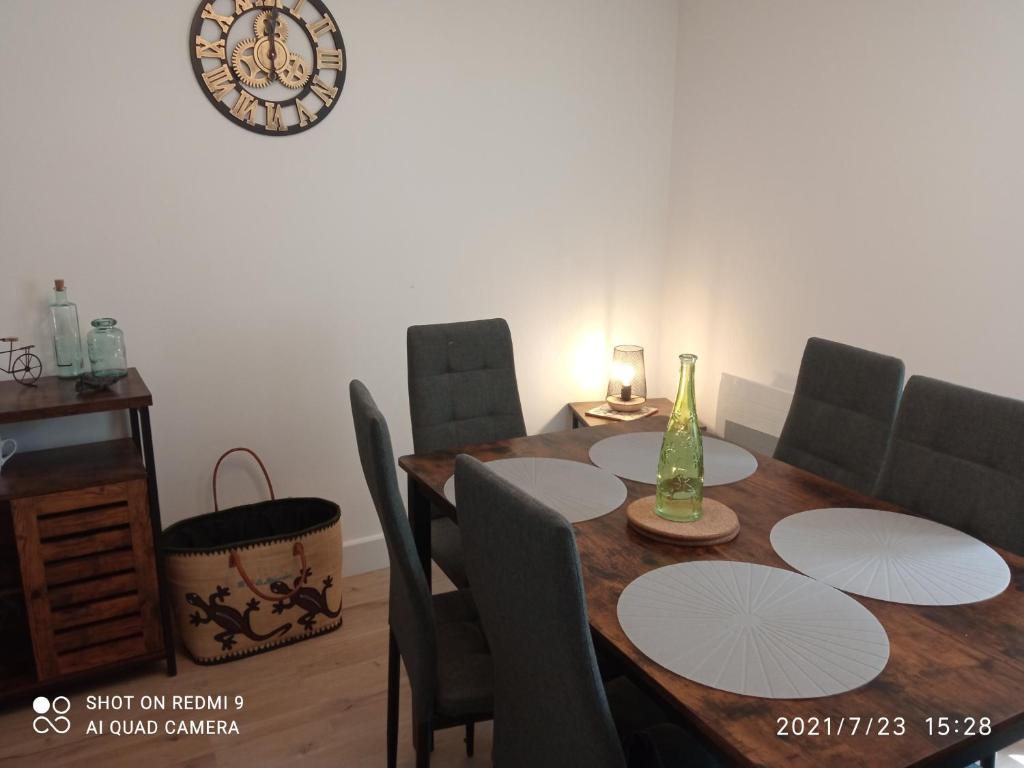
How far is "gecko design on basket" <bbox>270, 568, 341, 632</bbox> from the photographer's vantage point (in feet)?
8.63

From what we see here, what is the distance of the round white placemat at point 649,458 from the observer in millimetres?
2072

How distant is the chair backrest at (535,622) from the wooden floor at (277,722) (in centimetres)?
96

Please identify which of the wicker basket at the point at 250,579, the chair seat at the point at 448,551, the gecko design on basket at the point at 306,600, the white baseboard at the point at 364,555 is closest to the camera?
the chair seat at the point at 448,551

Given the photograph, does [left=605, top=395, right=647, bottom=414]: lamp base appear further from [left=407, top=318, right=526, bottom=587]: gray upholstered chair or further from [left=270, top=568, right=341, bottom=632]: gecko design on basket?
[left=270, top=568, right=341, bottom=632]: gecko design on basket

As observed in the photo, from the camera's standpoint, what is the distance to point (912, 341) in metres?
2.65

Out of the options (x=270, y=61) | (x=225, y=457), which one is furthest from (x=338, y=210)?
(x=225, y=457)

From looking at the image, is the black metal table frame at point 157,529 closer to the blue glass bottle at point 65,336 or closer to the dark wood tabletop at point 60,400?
the dark wood tabletop at point 60,400

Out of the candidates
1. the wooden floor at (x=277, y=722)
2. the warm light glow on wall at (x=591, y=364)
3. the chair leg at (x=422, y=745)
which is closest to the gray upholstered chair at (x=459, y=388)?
the wooden floor at (x=277, y=722)

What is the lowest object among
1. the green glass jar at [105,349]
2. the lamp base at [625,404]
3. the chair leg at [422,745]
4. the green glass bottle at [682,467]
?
the chair leg at [422,745]

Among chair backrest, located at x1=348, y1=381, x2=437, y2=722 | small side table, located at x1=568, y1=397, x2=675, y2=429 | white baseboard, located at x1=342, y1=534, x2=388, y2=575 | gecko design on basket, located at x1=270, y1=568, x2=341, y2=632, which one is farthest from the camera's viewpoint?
small side table, located at x1=568, y1=397, x2=675, y2=429

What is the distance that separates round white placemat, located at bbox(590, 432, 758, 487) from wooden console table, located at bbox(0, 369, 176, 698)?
130 cm

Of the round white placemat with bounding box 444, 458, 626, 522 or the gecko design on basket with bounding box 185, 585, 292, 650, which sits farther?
the gecko design on basket with bounding box 185, 585, 292, 650

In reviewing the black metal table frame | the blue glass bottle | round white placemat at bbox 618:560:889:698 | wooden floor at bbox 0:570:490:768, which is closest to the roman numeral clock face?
the blue glass bottle

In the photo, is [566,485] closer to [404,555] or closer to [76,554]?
[404,555]
